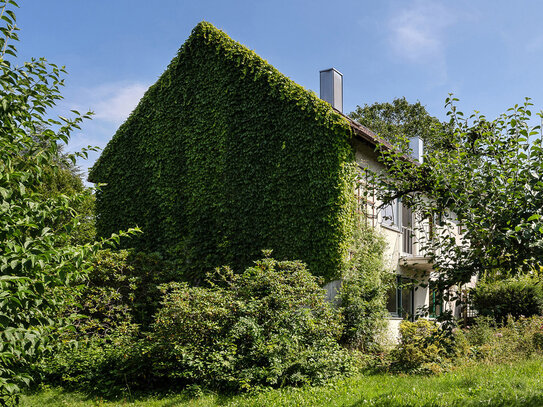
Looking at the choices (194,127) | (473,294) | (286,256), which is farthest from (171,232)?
(473,294)

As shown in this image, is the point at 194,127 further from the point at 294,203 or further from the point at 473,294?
the point at 473,294

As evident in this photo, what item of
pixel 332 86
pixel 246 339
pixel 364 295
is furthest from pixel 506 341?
pixel 332 86

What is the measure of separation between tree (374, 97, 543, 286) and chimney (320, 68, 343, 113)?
10.6m

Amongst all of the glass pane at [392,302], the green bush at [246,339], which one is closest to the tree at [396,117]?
the glass pane at [392,302]

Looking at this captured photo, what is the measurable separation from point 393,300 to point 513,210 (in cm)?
1003

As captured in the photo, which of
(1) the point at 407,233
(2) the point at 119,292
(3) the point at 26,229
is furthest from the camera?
(1) the point at 407,233

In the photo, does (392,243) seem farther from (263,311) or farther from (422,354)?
(263,311)

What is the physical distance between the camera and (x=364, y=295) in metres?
13.3

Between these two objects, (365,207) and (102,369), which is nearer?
(102,369)

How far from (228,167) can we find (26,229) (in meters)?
10.7

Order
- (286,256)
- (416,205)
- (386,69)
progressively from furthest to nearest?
(286,256), (386,69), (416,205)

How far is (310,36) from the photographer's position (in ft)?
36.8

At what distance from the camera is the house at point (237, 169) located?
13.8 metres

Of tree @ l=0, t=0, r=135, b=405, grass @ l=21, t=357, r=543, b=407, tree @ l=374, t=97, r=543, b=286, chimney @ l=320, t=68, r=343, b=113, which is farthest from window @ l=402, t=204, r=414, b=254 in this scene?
tree @ l=0, t=0, r=135, b=405
